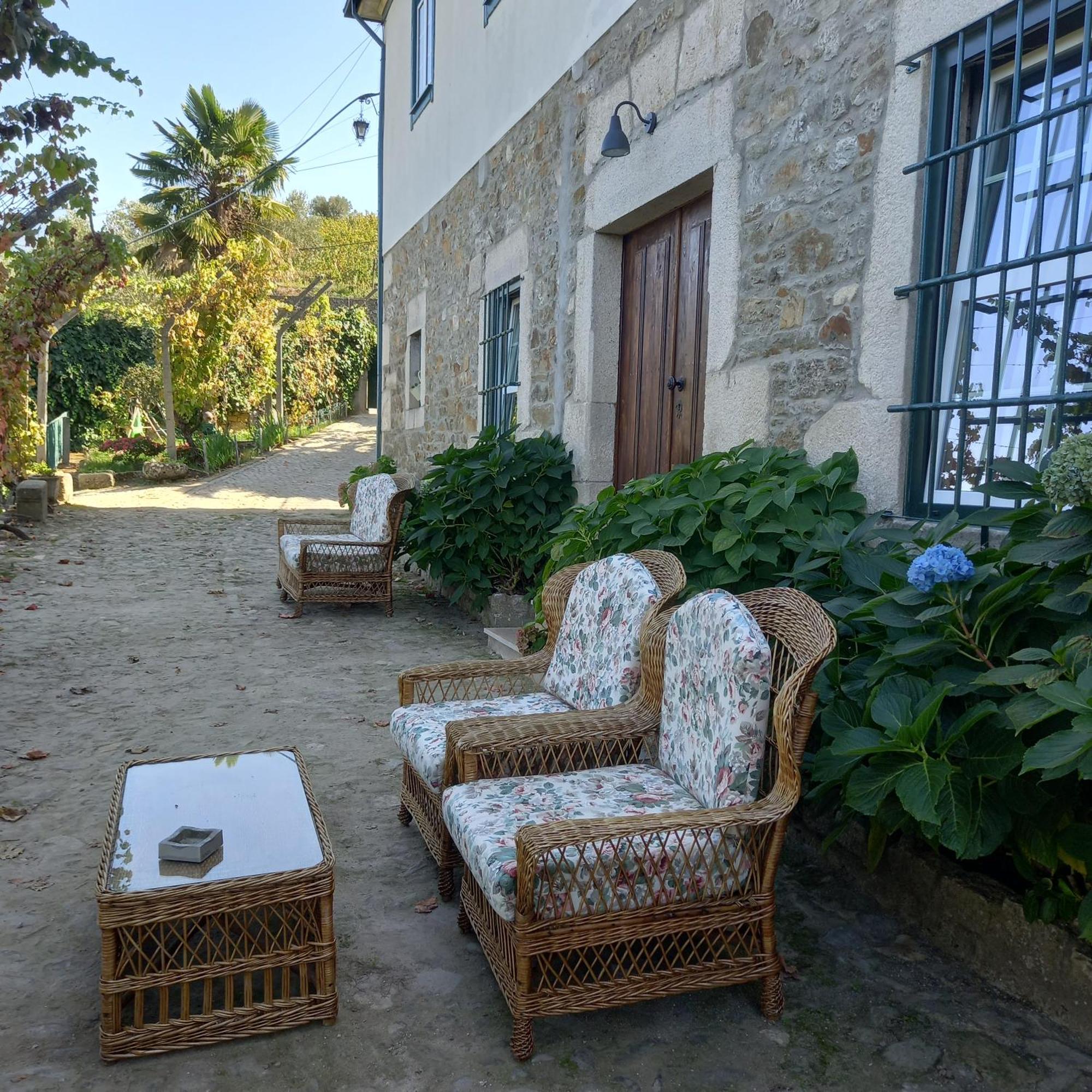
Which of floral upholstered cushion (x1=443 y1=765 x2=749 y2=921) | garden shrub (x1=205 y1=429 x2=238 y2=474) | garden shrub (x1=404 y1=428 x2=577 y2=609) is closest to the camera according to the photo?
floral upholstered cushion (x1=443 y1=765 x2=749 y2=921)

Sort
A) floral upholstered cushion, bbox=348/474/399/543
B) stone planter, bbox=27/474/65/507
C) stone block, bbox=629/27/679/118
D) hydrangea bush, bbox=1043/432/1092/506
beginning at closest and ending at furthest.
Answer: hydrangea bush, bbox=1043/432/1092/506 < stone block, bbox=629/27/679/118 < floral upholstered cushion, bbox=348/474/399/543 < stone planter, bbox=27/474/65/507

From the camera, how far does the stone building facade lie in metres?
2.85

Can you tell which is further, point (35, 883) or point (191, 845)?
point (35, 883)

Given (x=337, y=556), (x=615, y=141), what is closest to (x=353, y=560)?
(x=337, y=556)

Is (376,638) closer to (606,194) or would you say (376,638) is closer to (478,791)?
(606,194)

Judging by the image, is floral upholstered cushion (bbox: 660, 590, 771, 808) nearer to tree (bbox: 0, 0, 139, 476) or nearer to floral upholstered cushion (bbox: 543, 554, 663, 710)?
floral upholstered cushion (bbox: 543, 554, 663, 710)

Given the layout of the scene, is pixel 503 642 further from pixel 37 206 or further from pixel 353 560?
pixel 37 206

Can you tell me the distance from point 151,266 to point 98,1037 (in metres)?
21.8

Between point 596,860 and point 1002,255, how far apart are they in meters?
1.99

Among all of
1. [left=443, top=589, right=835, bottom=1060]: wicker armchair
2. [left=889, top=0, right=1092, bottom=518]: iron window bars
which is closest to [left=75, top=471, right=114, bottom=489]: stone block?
[left=443, top=589, right=835, bottom=1060]: wicker armchair

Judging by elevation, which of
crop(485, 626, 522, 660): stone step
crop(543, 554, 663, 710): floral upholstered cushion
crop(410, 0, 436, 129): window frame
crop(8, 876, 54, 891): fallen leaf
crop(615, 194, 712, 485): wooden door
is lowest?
crop(8, 876, 54, 891): fallen leaf

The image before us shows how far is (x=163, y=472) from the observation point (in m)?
14.4

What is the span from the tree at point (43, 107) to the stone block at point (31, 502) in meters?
6.32

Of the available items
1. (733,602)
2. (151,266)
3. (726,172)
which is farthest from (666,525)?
(151,266)
